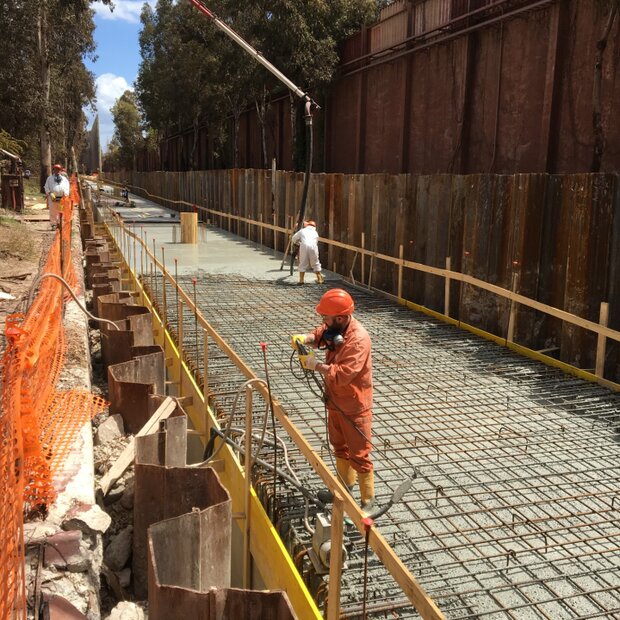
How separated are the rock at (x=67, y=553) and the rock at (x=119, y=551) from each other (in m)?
1.58

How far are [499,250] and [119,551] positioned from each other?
6.34m

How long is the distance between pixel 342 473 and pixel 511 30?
1301 centimetres

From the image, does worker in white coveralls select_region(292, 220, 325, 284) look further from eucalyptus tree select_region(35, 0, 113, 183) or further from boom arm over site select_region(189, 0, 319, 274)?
eucalyptus tree select_region(35, 0, 113, 183)

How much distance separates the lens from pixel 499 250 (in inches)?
372

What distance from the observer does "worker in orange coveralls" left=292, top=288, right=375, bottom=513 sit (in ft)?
14.6

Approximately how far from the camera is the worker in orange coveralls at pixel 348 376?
14.6 feet

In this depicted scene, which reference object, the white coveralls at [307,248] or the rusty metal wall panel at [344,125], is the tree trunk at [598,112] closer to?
the white coveralls at [307,248]

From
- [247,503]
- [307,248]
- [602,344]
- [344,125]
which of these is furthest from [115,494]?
[344,125]

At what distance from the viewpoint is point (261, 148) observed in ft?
116

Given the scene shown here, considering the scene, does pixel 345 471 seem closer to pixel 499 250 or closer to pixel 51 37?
pixel 499 250

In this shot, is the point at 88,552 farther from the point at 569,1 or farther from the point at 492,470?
the point at 569,1

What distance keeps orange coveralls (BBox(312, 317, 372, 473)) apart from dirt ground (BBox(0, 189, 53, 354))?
4.97 metres

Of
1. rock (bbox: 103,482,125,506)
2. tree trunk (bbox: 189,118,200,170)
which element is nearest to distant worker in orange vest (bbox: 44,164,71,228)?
rock (bbox: 103,482,125,506)

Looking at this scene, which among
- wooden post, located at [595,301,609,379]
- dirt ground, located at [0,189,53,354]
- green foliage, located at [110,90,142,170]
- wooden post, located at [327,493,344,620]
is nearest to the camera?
wooden post, located at [327,493,344,620]
